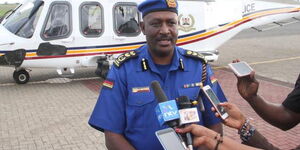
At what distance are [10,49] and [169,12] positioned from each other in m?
7.49

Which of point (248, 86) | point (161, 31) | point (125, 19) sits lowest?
point (125, 19)

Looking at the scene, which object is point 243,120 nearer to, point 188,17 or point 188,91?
point 188,91

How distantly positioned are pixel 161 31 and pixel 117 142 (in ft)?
2.37

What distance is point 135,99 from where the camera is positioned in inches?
A: 84.9

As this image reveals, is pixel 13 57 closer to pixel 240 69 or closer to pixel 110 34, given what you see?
pixel 110 34

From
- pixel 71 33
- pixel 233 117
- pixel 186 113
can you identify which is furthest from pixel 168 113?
pixel 71 33

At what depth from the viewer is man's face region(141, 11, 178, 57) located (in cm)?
213

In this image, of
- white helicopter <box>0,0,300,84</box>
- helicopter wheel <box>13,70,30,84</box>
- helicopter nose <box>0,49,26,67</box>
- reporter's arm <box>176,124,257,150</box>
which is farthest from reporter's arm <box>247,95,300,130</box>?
helicopter wheel <box>13,70,30,84</box>

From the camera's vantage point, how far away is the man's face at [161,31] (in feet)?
6.99

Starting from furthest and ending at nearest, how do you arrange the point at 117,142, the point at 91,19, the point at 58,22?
the point at 91,19, the point at 58,22, the point at 117,142

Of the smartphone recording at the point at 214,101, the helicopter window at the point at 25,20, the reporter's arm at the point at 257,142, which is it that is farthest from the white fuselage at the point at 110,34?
the smartphone recording at the point at 214,101

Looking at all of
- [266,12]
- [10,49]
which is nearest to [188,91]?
[10,49]

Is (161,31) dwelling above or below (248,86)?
above

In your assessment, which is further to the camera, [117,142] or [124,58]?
[124,58]
